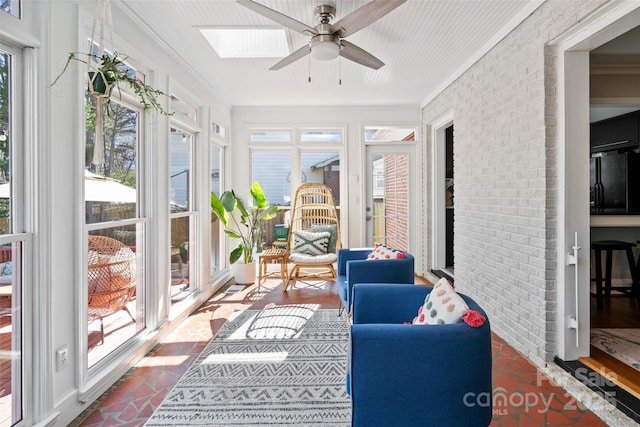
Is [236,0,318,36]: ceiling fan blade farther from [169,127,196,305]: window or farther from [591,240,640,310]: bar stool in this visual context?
[591,240,640,310]: bar stool

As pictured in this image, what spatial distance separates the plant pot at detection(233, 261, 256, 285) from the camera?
4801mm

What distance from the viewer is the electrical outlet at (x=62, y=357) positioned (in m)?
1.83

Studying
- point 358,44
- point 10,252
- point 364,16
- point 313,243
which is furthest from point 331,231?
point 10,252

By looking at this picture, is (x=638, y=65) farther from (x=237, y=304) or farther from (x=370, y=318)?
(x=237, y=304)

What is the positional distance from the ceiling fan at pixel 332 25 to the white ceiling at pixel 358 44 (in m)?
0.18

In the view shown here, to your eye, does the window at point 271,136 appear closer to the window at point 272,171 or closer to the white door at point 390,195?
the window at point 272,171

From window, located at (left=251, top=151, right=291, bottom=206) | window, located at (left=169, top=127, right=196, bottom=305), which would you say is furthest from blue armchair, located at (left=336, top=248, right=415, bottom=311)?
window, located at (left=251, top=151, right=291, bottom=206)

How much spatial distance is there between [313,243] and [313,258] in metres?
0.24

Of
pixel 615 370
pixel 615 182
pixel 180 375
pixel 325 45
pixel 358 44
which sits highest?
pixel 358 44

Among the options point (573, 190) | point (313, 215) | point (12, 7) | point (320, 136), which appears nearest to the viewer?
point (12, 7)

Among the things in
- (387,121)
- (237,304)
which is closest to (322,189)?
(387,121)

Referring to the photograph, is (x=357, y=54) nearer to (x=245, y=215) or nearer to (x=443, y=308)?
(x=443, y=308)

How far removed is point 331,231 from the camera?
4.64 m

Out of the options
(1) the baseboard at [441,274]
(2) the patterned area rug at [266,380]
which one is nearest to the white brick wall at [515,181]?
(1) the baseboard at [441,274]
